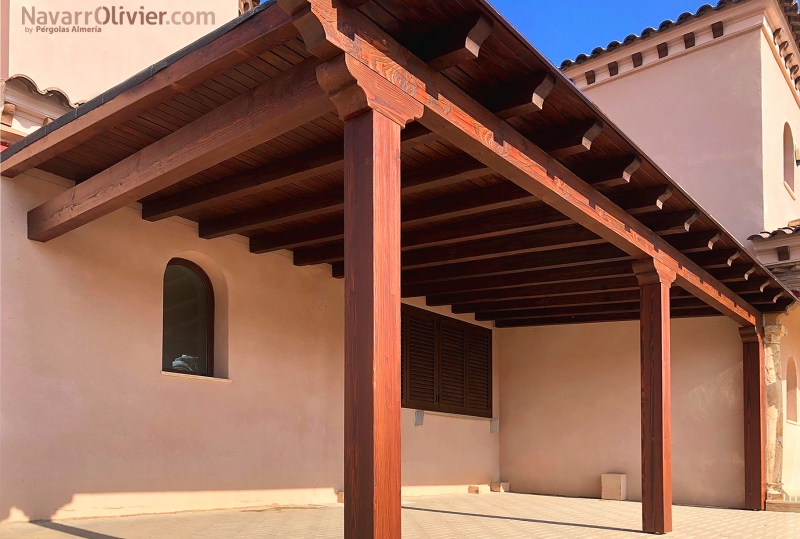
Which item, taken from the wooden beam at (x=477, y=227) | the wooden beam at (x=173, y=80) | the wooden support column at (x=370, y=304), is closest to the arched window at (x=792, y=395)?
the wooden beam at (x=477, y=227)

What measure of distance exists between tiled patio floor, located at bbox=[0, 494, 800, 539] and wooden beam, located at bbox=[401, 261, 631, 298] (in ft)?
9.14

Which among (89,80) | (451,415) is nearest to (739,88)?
(451,415)

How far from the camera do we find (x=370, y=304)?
3850 millimetres

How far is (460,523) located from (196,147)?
4.76 meters

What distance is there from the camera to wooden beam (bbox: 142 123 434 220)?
587 centimetres

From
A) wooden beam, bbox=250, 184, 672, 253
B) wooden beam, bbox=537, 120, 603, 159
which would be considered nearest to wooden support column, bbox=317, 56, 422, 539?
wooden beam, bbox=537, 120, 603, 159

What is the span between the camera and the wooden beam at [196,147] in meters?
4.44

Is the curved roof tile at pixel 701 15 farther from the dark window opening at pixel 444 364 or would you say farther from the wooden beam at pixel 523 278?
the wooden beam at pixel 523 278

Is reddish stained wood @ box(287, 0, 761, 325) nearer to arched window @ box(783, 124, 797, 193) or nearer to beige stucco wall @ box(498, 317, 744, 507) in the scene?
beige stucco wall @ box(498, 317, 744, 507)

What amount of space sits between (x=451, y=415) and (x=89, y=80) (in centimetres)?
695

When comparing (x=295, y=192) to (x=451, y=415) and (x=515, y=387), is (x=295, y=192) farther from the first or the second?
(x=515, y=387)

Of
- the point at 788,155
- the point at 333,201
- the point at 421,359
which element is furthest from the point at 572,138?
the point at 788,155

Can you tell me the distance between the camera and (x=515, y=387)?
13.5 metres

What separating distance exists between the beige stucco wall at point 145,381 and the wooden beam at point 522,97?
392 centimetres
